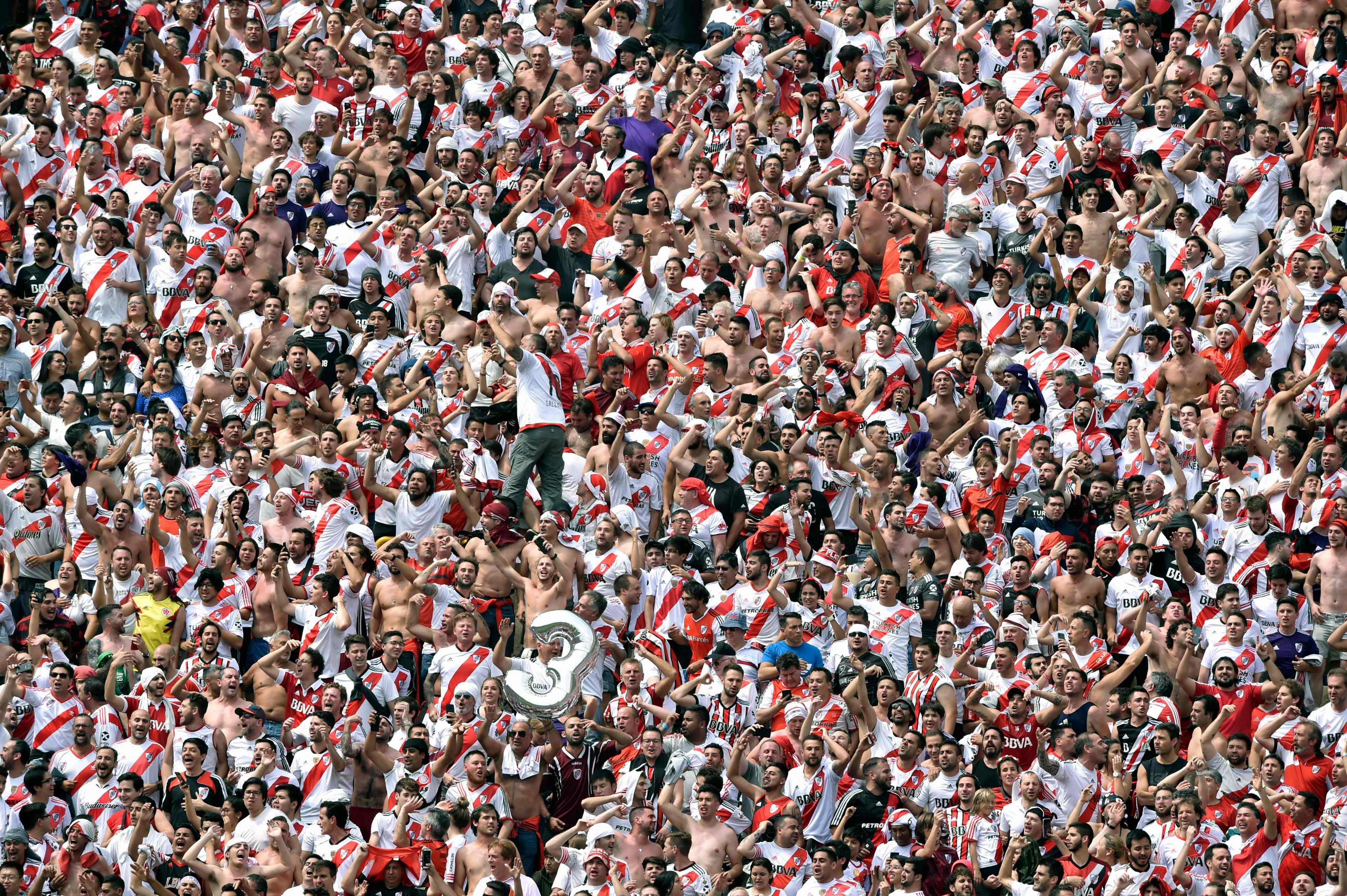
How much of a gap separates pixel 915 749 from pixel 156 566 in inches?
236

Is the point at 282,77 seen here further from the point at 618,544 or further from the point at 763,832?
the point at 763,832

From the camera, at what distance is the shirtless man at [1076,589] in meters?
21.3

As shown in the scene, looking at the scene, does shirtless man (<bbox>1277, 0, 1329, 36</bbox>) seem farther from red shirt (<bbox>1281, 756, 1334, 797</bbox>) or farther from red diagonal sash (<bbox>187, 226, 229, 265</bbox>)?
red diagonal sash (<bbox>187, 226, 229, 265</bbox>)

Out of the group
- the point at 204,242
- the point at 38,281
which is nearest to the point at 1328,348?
the point at 204,242

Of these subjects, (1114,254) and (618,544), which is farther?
(1114,254)

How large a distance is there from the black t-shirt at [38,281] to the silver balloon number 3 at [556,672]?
6044mm

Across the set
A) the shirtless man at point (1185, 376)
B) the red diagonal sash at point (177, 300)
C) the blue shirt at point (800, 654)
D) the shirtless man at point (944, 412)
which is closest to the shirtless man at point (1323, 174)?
the shirtless man at point (1185, 376)

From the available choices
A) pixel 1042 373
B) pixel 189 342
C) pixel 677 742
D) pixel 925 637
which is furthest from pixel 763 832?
pixel 189 342

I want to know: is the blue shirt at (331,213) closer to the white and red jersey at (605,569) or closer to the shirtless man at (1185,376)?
the white and red jersey at (605,569)

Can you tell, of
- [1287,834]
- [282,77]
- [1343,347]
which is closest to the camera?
[1287,834]

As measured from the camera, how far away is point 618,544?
72.4 ft

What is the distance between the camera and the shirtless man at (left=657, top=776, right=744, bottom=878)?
19812 mm

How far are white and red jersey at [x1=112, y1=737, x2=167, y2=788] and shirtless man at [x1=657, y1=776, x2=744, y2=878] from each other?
3.58 metres

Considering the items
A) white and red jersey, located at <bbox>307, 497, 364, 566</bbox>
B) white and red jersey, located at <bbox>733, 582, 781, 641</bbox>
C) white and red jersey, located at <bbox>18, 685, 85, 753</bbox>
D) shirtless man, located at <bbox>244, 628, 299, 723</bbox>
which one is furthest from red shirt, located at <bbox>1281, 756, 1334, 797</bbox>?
white and red jersey, located at <bbox>18, 685, 85, 753</bbox>
